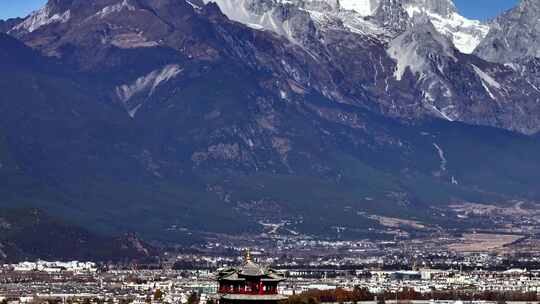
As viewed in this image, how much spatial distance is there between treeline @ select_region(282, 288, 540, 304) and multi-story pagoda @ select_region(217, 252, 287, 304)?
80176mm

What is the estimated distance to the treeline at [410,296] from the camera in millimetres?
160625

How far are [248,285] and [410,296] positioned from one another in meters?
96.9

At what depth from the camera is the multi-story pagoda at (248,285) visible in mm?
73125

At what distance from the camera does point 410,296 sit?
169250mm

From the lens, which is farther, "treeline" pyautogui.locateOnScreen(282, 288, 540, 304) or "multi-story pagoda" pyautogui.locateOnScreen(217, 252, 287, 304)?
"treeline" pyautogui.locateOnScreen(282, 288, 540, 304)

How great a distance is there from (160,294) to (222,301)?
93.2 metres

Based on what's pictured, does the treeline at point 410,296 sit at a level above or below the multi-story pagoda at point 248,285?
above

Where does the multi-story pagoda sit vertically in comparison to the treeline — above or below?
below

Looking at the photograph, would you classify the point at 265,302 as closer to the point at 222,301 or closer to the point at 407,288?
the point at 222,301

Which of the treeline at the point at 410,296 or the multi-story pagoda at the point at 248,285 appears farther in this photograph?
the treeline at the point at 410,296

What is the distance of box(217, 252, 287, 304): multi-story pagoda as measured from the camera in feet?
240

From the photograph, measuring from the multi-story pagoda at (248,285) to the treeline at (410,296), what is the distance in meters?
80.2

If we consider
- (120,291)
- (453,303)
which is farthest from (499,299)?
(120,291)

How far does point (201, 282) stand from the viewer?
189m
